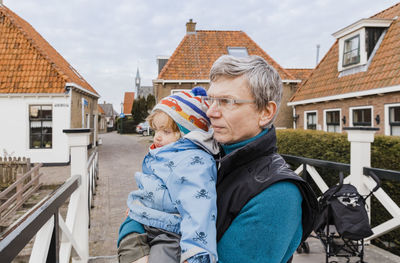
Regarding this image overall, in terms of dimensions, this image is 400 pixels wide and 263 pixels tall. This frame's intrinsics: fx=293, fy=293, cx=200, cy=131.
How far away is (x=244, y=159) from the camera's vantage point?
45.2 inches

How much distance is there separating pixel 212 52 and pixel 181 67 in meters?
2.32

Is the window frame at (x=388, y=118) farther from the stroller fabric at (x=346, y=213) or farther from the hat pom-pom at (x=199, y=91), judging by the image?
the hat pom-pom at (x=199, y=91)

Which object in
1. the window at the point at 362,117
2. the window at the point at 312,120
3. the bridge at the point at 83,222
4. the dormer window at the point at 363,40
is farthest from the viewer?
the window at the point at 312,120

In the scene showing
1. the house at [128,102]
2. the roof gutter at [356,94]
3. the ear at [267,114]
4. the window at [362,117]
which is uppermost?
the house at [128,102]

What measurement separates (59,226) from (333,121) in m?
10.7

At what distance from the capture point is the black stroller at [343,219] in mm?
2514

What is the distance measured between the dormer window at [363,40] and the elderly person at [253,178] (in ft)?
33.6

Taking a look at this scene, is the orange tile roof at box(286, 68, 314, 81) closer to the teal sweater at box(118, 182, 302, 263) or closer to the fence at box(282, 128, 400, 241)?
the fence at box(282, 128, 400, 241)

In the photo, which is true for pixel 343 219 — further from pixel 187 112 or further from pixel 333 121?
pixel 333 121

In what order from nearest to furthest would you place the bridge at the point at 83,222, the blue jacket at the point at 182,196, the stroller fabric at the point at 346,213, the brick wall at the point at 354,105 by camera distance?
the blue jacket at the point at 182,196 < the bridge at the point at 83,222 < the stroller fabric at the point at 346,213 < the brick wall at the point at 354,105

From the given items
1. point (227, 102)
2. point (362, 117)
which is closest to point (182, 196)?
point (227, 102)

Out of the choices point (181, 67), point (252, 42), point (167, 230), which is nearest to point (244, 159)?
point (167, 230)

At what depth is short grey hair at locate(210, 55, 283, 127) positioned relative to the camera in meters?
1.15

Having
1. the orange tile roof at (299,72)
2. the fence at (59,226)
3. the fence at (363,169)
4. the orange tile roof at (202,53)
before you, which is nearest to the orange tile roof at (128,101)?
the orange tile roof at (202,53)
